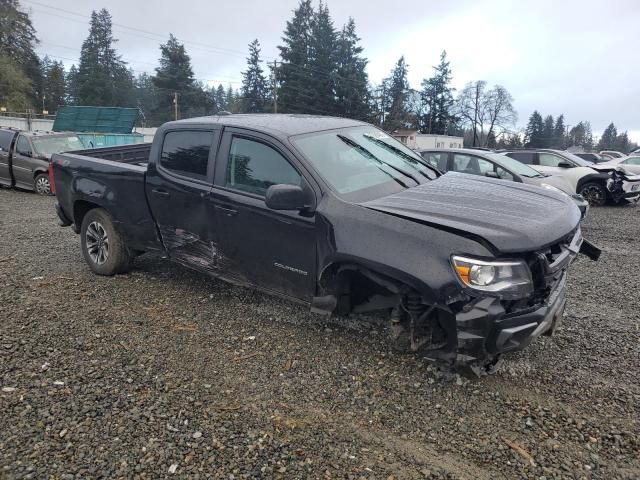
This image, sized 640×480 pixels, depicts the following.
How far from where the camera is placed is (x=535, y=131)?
97938 millimetres

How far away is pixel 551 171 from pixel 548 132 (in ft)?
337

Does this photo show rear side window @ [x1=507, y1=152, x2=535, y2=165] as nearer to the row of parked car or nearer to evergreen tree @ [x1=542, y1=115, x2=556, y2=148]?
the row of parked car

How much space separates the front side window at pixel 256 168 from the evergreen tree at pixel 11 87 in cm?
5439

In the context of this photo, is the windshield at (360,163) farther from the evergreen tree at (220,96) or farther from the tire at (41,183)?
the evergreen tree at (220,96)

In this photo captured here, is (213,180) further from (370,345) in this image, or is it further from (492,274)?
(492,274)

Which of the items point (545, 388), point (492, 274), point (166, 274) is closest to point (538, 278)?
point (492, 274)

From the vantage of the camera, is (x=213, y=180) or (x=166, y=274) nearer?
(x=213, y=180)

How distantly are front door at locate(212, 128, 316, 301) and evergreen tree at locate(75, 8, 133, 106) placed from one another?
7032 centimetres

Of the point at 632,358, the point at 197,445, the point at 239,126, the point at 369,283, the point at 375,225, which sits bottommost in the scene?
the point at 197,445

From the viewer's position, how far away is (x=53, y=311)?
4430 mm

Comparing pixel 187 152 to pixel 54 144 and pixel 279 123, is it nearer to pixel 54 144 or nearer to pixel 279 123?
pixel 279 123

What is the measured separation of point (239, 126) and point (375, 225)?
1.71 metres

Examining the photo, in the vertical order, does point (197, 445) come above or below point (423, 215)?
below

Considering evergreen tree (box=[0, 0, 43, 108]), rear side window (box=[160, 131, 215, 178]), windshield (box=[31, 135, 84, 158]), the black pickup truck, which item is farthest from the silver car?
evergreen tree (box=[0, 0, 43, 108])
